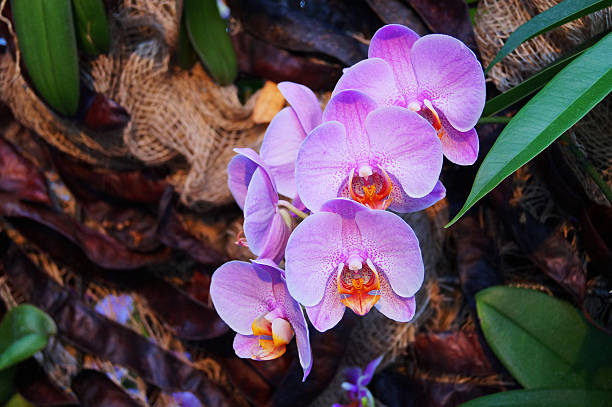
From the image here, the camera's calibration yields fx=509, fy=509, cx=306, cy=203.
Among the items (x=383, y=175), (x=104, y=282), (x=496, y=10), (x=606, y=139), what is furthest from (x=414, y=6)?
(x=104, y=282)

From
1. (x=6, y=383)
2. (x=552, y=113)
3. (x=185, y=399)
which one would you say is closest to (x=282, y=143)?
(x=552, y=113)

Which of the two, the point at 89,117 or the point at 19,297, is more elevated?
the point at 89,117

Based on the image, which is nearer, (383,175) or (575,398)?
(383,175)

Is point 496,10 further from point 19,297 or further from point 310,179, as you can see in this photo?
point 19,297

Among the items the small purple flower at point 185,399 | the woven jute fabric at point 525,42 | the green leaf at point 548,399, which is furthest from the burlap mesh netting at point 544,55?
the small purple flower at point 185,399

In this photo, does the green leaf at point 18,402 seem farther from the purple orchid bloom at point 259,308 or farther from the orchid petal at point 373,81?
the orchid petal at point 373,81

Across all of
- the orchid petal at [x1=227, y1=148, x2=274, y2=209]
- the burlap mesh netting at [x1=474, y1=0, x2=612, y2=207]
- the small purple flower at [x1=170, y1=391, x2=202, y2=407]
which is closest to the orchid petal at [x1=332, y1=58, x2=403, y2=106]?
the orchid petal at [x1=227, y1=148, x2=274, y2=209]
